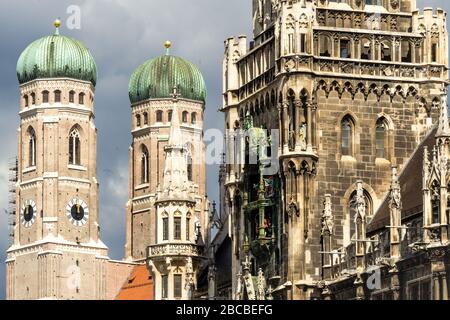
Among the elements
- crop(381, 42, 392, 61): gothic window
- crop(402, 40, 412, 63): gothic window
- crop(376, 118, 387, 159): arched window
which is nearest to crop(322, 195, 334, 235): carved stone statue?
crop(376, 118, 387, 159): arched window

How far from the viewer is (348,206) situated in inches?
4168

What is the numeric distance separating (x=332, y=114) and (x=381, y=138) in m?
3.13

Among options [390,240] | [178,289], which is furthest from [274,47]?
[178,289]

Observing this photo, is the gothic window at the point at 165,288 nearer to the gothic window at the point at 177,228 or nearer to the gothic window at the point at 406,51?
the gothic window at the point at 177,228

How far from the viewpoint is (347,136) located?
4218 inches

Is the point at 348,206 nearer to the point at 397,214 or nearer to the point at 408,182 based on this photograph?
the point at 408,182

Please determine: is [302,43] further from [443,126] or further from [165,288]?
[165,288]

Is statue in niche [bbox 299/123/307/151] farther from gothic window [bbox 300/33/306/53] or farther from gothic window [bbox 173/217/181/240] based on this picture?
gothic window [bbox 173/217/181/240]

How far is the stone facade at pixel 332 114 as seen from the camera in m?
105

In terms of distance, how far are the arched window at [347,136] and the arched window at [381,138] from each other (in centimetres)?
148

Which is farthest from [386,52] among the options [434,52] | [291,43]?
[291,43]
